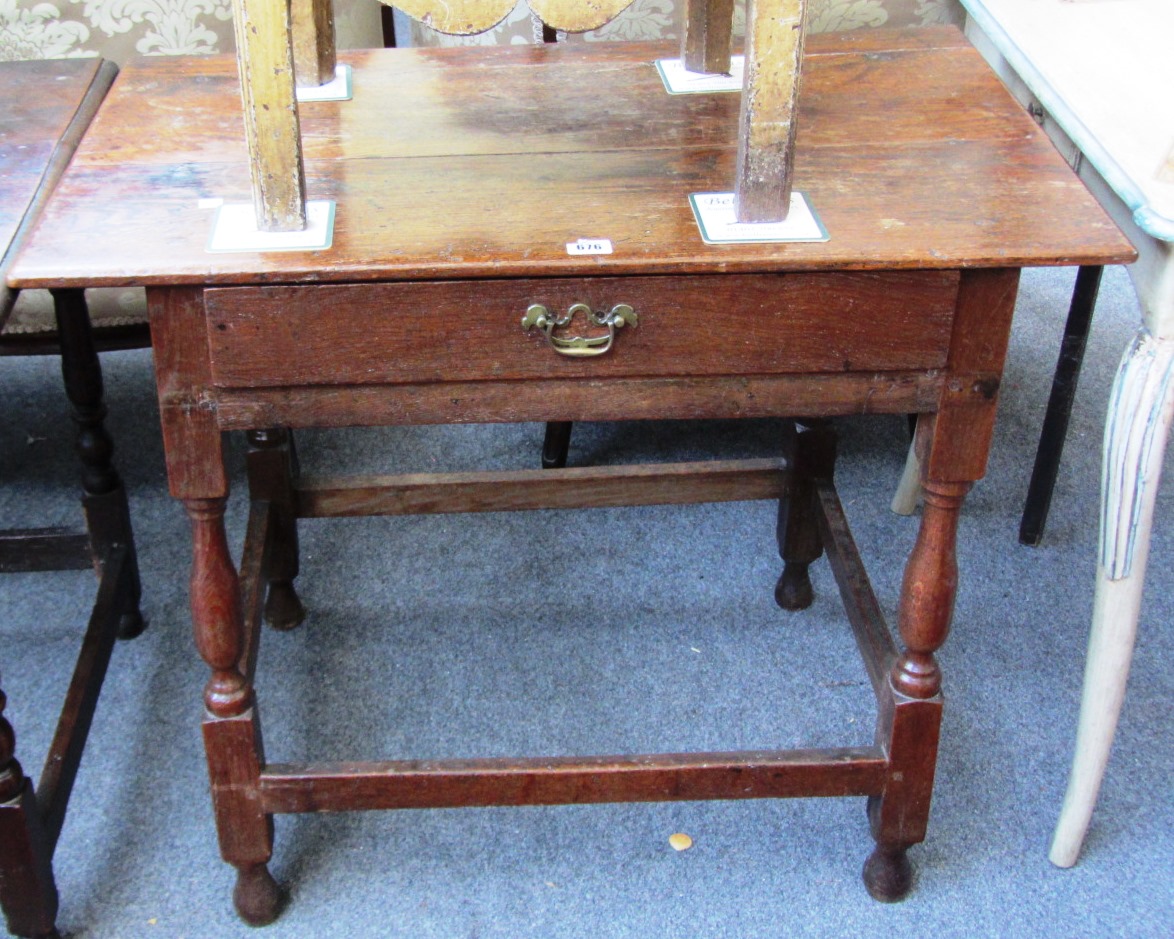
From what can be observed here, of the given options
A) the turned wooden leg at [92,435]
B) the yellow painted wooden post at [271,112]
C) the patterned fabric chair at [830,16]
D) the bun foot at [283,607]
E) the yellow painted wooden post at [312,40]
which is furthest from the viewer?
the patterned fabric chair at [830,16]

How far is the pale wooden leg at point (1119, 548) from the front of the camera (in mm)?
1230

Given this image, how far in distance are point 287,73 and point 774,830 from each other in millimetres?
934

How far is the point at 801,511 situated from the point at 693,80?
0.57 meters

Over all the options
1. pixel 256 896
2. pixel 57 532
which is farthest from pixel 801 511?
pixel 57 532

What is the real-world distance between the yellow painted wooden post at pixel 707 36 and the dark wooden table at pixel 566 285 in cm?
5

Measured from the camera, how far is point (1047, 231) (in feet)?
3.66

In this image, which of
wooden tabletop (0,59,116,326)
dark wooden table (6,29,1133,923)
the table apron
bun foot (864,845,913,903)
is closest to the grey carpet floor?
bun foot (864,845,913,903)

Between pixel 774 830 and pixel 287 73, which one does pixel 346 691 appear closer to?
pixel 774 830

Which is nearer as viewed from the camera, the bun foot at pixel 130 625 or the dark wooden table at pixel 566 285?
the dark wooden table at pixel 566 285

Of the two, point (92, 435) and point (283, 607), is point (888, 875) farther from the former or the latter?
point (92, 435)

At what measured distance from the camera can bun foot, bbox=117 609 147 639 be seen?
5.71ft

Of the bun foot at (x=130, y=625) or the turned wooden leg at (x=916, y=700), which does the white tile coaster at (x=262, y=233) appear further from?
the bun foot at (x=130, y=625)

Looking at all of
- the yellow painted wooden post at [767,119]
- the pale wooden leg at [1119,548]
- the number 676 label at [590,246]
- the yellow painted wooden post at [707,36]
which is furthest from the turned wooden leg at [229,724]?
the pale wooden leg at [1119,548]

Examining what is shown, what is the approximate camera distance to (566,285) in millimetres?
1097
